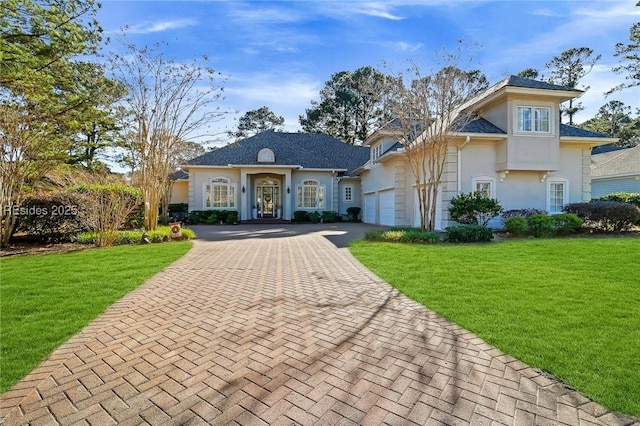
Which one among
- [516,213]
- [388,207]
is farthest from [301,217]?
[516,213]

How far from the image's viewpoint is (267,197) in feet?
82.1

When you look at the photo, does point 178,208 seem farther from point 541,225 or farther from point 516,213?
point 541,225

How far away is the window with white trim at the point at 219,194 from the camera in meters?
23.1

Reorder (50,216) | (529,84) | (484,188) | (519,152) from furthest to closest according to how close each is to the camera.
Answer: (484,188)
(519,152)
(529,84)
(50,216)

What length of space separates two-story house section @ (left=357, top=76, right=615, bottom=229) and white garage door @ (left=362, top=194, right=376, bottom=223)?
4913 mm

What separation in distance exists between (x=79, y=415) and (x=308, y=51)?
1198 cm

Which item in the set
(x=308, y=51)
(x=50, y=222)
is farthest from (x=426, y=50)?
(x=50, y=222)

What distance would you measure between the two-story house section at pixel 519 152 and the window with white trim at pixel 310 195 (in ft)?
28.6

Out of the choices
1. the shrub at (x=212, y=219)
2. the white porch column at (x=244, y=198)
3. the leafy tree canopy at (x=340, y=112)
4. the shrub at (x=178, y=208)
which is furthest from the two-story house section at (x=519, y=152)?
the leafy tree canopy at (x=340, y=112)

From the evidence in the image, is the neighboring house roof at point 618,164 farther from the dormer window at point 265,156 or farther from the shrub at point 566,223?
the dormer window at point 265,156

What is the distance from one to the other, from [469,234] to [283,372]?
387 inches

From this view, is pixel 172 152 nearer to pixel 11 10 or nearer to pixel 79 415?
pixel 11 10

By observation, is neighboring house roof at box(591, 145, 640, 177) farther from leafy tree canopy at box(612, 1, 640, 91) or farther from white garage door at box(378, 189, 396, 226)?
white garage door at box(378, 189, 396, 226)

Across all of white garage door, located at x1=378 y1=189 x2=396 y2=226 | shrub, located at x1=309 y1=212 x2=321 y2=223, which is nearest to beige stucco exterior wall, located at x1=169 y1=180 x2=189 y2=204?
shrub, located at x1=309 y1=212 x2=321 y2=223
